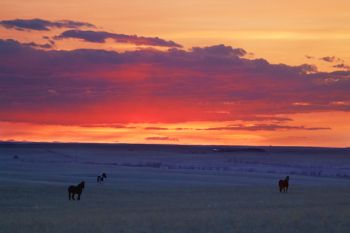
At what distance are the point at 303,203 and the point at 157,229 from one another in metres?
12.4

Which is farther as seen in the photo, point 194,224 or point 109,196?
point 109,196

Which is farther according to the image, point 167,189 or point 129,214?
point 167,189

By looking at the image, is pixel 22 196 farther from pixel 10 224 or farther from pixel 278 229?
pixel 278 229

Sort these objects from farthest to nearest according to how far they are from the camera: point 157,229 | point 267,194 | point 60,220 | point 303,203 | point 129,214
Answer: point 267,194
point 303,203
point 129,214
point 60,220
point 157,229

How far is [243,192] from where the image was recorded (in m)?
39.1

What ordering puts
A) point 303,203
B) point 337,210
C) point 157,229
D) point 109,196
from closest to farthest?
point 157,229 → point 337,210 → point 303,203 → point 109,196

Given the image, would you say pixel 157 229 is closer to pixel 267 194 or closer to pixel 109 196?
pixel 109 196

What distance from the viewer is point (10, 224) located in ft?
73.8

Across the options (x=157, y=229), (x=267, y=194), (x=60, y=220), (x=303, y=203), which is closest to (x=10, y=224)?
(x=60, y=220)

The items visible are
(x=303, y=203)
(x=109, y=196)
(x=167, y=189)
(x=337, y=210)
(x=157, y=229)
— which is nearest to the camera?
(x=157, y=229)

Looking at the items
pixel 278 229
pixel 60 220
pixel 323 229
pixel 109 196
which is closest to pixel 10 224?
pixel 60 220

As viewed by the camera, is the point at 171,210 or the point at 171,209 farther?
the point at 171,209

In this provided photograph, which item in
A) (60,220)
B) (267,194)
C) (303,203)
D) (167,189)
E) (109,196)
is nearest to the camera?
(60,220)

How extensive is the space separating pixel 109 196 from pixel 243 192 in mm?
8159
